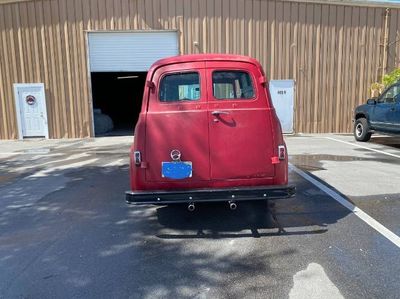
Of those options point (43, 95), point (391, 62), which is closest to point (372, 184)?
point (391, 62)

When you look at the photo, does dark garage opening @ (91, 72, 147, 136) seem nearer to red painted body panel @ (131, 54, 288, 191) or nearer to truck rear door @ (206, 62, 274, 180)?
red painted body panel @ (131, 54, 288, 191)

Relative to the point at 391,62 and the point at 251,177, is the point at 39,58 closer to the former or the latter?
the point at 251,177

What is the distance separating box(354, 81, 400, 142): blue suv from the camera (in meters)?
11.3

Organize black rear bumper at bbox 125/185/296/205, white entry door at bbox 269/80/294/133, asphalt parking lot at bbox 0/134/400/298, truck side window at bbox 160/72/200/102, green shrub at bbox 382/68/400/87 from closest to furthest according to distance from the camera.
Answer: asphalt parking lot at bbox 0/134/400/298 → black rear bumper at bbox 125/185/296/205 → truck side window at bbox 160/72/200/102 → green shrub at bbox 382/68/400/87 → white entry door at bbox 269/80/294/133

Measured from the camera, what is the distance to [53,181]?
25.6 feet

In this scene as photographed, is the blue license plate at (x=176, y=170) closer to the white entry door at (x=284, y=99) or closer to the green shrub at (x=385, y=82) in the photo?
the white entry door at (x=284, y=99)

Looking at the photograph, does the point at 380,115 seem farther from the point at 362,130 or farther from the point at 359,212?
the point at 359,212

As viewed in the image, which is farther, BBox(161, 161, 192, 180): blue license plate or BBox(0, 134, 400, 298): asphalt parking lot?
BBox(161, 161, 192, 180): blue license plate

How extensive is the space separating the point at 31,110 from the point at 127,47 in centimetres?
484

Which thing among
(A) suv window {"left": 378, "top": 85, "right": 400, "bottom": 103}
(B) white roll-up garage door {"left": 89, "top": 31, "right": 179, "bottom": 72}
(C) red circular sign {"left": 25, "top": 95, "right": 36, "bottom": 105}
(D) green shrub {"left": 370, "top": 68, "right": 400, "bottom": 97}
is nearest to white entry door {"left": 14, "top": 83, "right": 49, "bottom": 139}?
(C) red circular sign {"left": 25, "top": 95, "right": 36, "bottom": 105}

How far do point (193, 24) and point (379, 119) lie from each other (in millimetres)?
8151

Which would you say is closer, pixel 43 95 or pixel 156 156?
pixel 156 156

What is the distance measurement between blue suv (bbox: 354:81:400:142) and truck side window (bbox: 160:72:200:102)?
871cm

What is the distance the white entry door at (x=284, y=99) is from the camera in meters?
16.1
